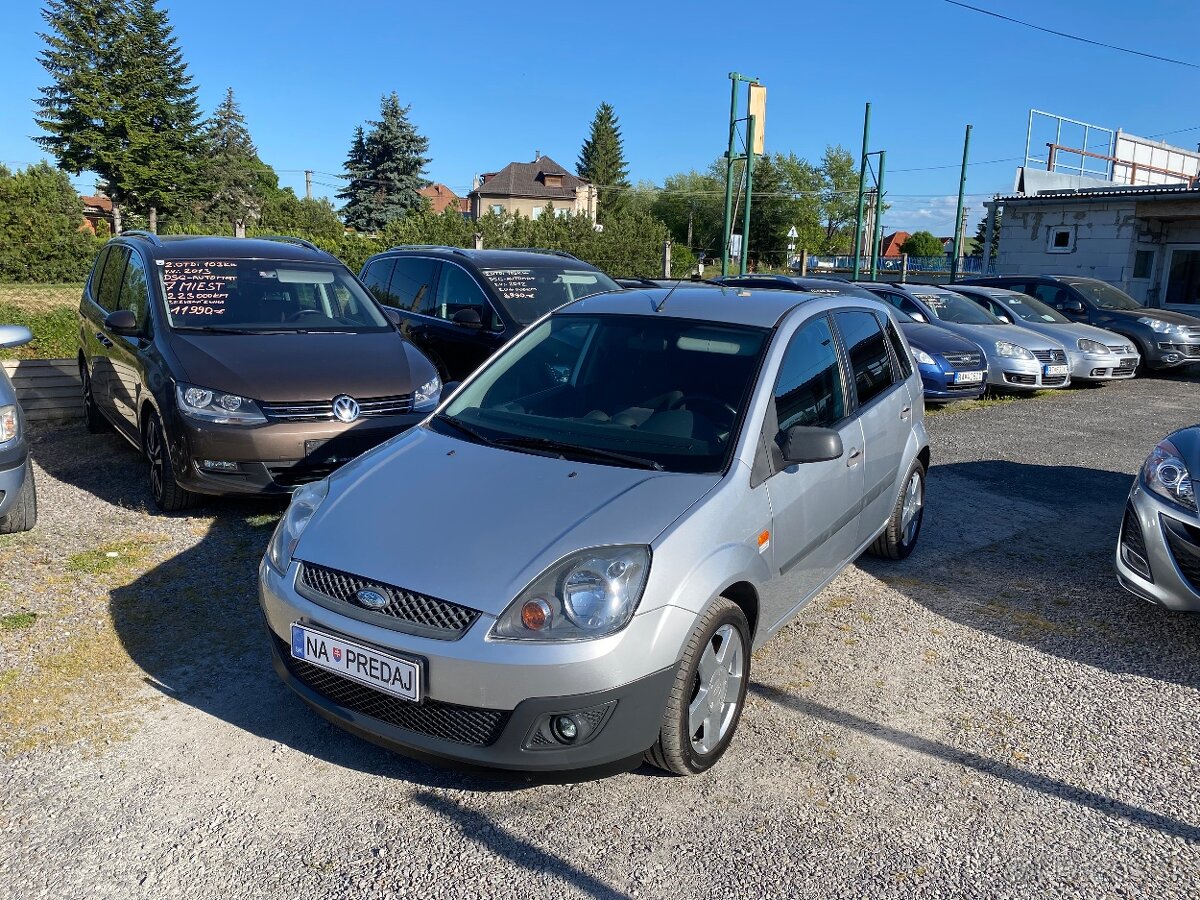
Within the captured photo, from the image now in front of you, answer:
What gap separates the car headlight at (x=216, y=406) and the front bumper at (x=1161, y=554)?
4.87 m

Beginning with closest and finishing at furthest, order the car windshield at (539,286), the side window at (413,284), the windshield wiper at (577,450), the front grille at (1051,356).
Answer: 1. the windshield wiper at (577,450)
2. the car windshield at (539,286)
3. the side window at (413,284)
4. the front grille at (1051,356)

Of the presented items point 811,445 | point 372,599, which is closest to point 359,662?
point 372,599

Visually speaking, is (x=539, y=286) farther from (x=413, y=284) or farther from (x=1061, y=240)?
(x=1061, y=240)

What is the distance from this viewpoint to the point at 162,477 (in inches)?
230

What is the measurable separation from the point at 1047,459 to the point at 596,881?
7.66m

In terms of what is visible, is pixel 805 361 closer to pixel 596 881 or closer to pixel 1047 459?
pixel 596 881

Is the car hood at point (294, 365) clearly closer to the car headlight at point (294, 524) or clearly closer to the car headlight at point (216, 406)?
the car headlight at point (216, 406)

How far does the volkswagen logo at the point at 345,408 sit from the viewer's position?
18.8 ft

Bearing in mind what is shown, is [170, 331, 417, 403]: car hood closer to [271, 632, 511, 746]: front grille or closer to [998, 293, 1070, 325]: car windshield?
[271, 632, 511, 746]: front grille

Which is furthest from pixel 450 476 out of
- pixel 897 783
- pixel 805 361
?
pixel 897 783

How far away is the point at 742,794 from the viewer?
320cm

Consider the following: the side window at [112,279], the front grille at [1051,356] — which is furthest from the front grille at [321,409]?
the front grille at [1051,356]

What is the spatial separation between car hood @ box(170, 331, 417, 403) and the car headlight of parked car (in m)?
4.38

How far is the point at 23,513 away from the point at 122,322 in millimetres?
1505
